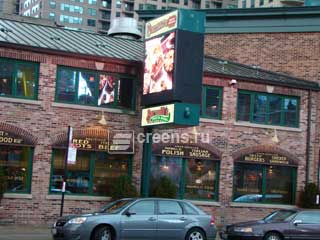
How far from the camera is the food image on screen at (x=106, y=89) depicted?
24578 mm

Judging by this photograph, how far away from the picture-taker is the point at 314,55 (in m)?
30.6

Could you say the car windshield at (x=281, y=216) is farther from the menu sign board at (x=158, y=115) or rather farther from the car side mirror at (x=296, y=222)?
the menu sign board at (x=158, y=115)

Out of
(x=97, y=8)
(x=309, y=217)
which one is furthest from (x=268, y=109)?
Result: (x=97, y=8)

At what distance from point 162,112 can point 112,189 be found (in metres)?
4.00

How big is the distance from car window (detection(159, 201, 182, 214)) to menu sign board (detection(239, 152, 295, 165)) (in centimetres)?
956

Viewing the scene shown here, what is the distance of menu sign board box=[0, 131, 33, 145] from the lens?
2248cm

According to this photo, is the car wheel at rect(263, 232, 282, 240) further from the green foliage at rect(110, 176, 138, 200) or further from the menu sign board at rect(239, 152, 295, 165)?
the menu sign board at rect(239, 152, 295, 165)

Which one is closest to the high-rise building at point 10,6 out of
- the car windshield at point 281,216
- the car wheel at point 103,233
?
the car windshield at point 281,216

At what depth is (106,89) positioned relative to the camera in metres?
24.7

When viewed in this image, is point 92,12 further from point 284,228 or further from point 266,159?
point 284,228

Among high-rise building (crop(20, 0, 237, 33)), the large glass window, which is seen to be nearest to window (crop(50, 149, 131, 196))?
the large glass window

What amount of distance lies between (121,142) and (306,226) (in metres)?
8.47

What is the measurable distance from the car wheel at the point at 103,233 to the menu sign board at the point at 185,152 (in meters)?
8.80

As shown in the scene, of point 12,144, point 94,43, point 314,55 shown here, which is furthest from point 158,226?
point 314,55
